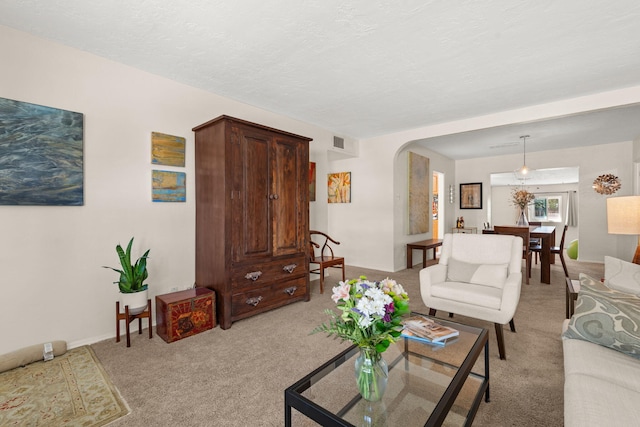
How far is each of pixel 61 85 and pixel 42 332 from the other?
200cm

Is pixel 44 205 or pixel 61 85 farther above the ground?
pixel 61 85

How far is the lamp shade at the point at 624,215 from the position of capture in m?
2.25

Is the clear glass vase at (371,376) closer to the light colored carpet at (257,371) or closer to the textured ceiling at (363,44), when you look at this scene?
the light colored carpet at (257,371)

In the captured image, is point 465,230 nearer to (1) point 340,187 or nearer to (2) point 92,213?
(1) point 340,187

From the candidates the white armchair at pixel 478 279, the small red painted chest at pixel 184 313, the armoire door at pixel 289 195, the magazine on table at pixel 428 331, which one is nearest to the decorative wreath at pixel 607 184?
the white armchair at pixel 478 279

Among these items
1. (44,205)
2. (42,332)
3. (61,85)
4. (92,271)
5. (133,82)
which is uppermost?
(133,82)

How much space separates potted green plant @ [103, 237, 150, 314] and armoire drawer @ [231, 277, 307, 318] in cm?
77

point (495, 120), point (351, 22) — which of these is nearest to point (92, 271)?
point (351, 22)

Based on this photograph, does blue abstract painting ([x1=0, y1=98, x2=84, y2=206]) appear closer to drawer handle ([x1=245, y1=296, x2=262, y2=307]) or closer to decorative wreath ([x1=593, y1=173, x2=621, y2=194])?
drawer handle ([x1=245, y1=296, x2=262, y2=307])

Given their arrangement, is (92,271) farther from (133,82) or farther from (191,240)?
(133,82)

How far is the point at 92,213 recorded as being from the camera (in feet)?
8.14

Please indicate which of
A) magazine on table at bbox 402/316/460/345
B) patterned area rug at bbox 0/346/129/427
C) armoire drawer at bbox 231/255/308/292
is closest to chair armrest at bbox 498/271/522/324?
magazine on table at bbox 402/316/460/345

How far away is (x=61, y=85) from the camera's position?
234 cm

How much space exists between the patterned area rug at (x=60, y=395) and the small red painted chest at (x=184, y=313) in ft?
1.66
